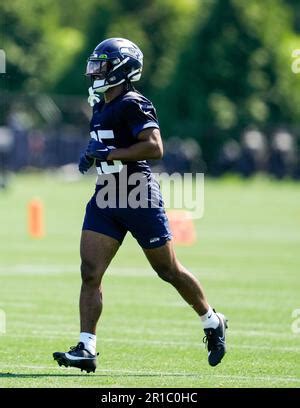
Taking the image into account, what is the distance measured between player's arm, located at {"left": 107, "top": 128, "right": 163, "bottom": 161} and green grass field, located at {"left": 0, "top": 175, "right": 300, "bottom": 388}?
1.51 meters

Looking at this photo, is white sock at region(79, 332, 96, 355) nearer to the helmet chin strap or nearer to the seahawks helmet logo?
the helmet chin strap

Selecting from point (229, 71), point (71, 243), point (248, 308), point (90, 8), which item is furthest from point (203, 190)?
point (90, 8)

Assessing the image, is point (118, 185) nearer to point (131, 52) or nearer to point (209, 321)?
point (131, 52)

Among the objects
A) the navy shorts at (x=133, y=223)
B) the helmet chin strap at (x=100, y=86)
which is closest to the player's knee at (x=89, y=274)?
the navy shorts at (x=133, y=223)

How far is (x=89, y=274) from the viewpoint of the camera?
31.2 ft

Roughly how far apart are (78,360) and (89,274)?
24.5 inches

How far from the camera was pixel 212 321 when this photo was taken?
9.91 metres

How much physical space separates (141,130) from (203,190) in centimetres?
3408

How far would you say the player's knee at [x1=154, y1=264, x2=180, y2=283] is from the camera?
9664 mm

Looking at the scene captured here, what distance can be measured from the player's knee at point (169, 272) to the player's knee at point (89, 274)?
1.55 feet

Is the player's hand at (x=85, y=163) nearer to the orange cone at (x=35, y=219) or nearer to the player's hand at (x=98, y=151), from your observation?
the player's hand at (x=98, y=151)

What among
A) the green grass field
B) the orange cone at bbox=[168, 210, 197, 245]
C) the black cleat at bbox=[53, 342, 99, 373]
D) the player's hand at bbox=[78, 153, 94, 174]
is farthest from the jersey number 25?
the orange cone at bbox=[168, 210, 197, 245]

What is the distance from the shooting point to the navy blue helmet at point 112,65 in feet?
31.7

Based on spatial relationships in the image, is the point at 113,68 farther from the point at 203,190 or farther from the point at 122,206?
the point at 203,190
